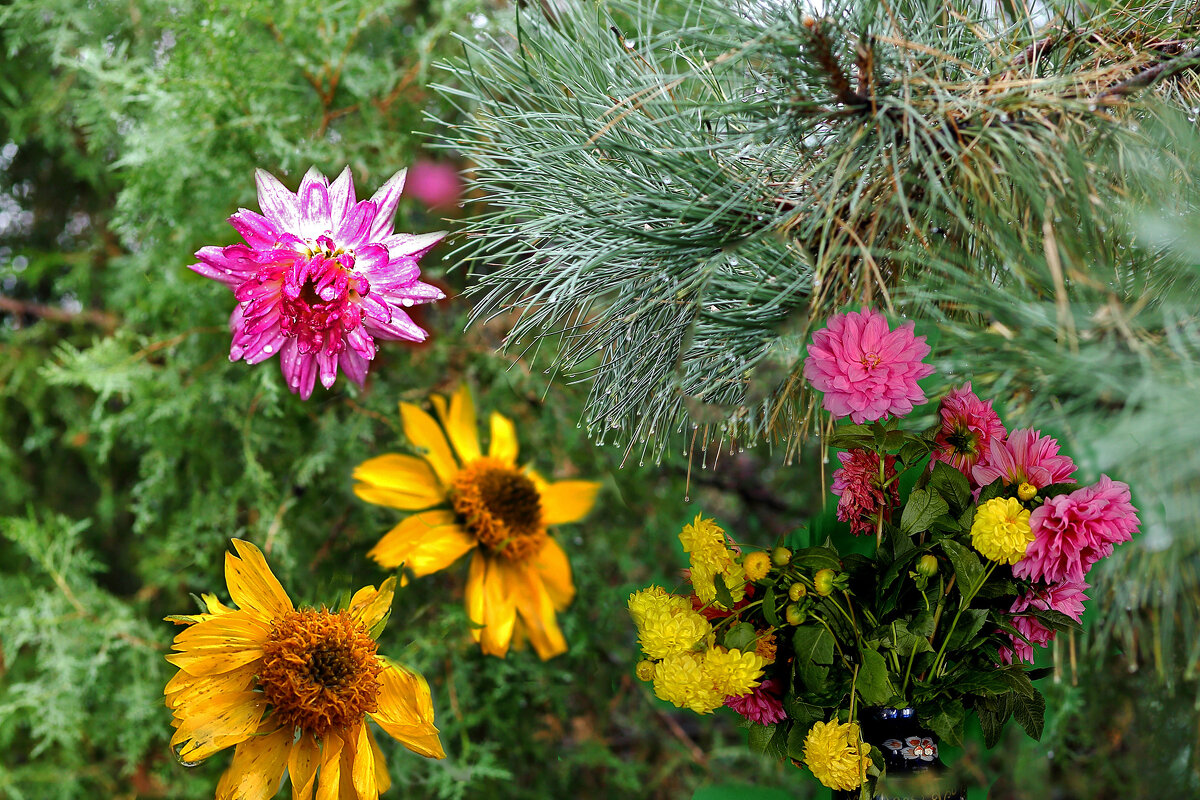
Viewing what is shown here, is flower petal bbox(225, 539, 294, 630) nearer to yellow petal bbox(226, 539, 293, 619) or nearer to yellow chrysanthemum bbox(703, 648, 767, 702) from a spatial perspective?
yellow petal bbox(226, 539, 293, 619)

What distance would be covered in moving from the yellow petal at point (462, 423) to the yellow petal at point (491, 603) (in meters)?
0.08

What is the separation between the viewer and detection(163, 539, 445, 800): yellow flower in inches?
14.8

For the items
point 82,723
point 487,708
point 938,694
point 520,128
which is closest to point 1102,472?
point 938,694

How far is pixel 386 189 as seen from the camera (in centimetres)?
41

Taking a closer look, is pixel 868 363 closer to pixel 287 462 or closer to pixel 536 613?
pixel 536 613

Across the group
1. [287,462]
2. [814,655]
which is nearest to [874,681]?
[814,655]

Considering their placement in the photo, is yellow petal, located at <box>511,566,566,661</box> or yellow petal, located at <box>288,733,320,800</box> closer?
yellow petal, located at <box>288,733,320,800</box>

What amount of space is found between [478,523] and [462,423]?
80 millimetres

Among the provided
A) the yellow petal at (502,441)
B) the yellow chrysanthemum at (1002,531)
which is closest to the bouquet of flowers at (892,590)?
the yellow chrysanthemum at (1002,531)

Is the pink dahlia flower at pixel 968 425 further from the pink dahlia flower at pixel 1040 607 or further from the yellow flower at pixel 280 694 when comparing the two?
the yellow flower at pixel 280 694

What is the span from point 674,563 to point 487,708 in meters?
0.20

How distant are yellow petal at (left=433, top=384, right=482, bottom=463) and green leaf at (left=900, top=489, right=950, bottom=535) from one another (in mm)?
309

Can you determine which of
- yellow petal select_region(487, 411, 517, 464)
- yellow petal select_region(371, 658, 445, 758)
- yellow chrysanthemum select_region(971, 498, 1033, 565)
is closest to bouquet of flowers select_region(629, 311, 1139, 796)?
yellow chrysanthemum select_region(971, 498, 1033, 565)

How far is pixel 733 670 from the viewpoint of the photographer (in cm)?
36
